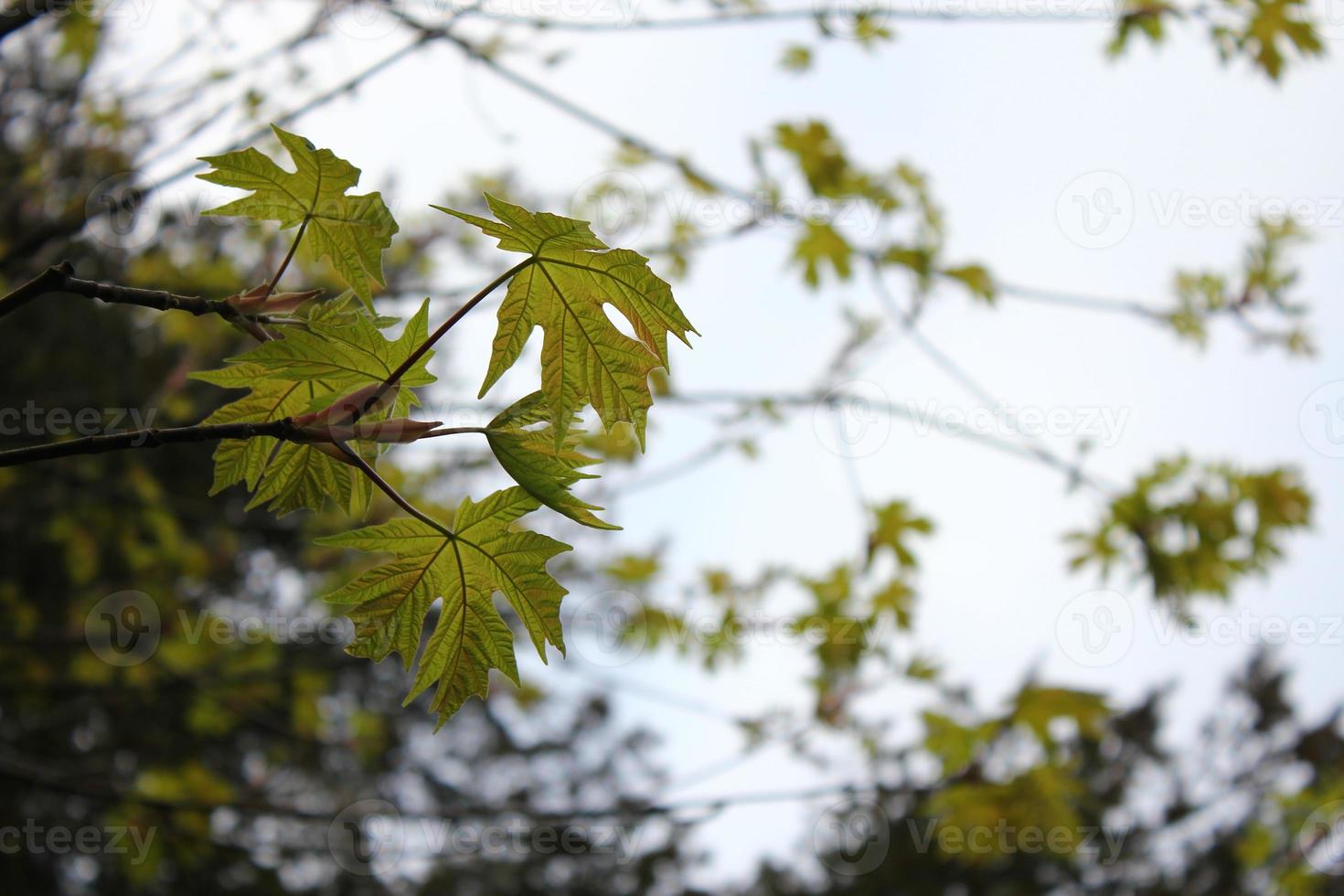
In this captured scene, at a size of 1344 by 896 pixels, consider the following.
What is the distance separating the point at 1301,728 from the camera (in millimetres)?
18172

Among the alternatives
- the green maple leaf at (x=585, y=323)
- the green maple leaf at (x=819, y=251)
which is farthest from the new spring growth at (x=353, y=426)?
the green maple leaf at (x=819, y=251)

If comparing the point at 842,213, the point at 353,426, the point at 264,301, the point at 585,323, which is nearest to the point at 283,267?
the point at 264,301

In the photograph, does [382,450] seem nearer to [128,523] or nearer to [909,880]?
[128,523]

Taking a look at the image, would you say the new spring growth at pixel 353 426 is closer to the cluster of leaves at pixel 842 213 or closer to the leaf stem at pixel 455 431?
the leaf stem at pixel 455 431

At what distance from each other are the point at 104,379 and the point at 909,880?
14907 millimetres

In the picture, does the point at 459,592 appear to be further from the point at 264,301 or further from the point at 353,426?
the point at 264,301

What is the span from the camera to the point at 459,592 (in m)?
1.21

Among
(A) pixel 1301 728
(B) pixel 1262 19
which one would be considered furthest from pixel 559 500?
(A) pixel 1301 728

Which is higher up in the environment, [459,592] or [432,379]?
[432,379]

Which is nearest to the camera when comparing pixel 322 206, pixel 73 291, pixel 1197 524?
pixel 73 291

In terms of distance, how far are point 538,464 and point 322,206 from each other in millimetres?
510

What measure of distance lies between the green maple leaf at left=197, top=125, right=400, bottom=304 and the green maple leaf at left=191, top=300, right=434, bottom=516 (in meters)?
0.09

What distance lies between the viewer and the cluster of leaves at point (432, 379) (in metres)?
1.09

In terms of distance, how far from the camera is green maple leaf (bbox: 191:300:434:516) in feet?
3.45
